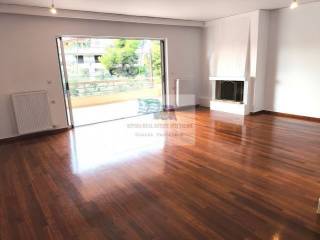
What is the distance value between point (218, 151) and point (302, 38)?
11.5 ft

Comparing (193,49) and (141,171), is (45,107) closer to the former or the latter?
(141,171)

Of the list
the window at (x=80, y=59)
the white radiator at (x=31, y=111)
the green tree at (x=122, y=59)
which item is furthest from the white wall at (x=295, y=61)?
the window at (x=80, y=59)

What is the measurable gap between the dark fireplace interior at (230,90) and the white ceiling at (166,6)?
5.84 ft

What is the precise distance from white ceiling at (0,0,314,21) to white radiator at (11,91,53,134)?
1664 mm

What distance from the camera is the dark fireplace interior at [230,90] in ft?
19.9

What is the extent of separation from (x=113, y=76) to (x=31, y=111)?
5148 mm

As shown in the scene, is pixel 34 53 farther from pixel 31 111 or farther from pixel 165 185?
pixel 165 185

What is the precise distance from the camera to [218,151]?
3674mm

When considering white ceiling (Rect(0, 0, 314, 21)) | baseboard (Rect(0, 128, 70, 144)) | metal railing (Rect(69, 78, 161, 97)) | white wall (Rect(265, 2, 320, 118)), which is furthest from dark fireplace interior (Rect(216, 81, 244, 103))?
baseboard (Rect(0, 128, 70, 144))

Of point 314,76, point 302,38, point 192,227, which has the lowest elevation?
point 192,227

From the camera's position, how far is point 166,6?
4.55 meters

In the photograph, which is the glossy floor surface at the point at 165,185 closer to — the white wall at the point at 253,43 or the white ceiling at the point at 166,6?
the white wall at the point at 253,43

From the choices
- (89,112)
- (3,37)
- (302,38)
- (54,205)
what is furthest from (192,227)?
(89,112)

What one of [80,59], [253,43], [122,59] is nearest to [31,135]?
[80,59]
